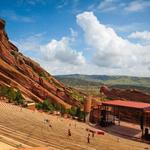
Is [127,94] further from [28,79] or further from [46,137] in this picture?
[46,137]

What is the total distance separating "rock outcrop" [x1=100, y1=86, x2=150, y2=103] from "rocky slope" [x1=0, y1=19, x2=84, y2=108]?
84.4 feet

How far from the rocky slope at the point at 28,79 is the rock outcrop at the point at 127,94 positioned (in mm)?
25733

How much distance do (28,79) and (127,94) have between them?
142ft

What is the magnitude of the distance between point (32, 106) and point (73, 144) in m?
33.0

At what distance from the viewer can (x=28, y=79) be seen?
87.5 meters

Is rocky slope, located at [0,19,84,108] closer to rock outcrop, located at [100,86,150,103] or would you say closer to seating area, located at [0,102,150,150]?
rock outcrop, located at [100,86,150,103]

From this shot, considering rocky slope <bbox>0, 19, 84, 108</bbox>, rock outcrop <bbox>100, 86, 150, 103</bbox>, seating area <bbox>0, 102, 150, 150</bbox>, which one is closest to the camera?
seating area <bbox>0, 102, 150, 150</bbox>

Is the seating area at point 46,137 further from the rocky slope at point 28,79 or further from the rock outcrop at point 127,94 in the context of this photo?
the rock outcrop at point 127,94

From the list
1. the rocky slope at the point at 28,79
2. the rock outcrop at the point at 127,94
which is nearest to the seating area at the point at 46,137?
the rocky slope at the point at 28,79

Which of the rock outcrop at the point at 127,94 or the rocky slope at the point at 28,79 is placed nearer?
the rocky slope at the point at 28,79

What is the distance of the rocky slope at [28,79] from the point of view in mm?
82500

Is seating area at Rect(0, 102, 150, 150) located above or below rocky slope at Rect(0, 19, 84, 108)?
below

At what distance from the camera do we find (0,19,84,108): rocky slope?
82500 mm

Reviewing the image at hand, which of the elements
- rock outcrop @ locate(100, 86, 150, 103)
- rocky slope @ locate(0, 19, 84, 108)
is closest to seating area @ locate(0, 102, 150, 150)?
rocky slope @ locate(0, 19, 84, 108)
